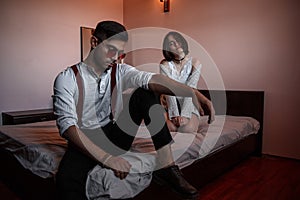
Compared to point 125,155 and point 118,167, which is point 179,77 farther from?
point 118,167

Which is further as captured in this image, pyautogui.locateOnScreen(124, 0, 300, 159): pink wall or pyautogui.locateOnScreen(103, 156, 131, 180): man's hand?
pyautogui.locateOnScreen(124, 0, 300, 159): pink wall

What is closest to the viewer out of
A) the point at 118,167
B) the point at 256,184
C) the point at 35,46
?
the point at 118,167

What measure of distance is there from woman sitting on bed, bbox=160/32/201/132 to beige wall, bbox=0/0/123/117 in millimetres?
1686

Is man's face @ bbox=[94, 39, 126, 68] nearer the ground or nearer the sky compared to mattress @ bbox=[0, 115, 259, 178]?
nearer the sky

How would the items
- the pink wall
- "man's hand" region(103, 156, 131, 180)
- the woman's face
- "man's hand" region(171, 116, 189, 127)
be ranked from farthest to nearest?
the pink wall, the woman's face, "man's hand" region(171, 116, 189, 127), "man's hand" region(103, 156, 131, 180)

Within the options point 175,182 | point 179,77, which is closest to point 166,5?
point 179,77

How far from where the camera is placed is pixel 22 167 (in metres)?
1.62

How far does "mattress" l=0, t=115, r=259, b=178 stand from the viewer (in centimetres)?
141

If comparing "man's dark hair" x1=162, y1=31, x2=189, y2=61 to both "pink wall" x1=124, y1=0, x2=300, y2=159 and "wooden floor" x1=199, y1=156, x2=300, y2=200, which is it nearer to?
"pink wall" x1=124, y1=0, x2=300, y2=159

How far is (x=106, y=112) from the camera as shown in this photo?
147 cm

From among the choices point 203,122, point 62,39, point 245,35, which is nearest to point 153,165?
point 203,122

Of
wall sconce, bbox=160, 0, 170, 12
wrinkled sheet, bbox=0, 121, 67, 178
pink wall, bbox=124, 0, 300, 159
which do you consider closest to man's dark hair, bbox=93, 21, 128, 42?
wrinkled sheet, bbox=0, 121, 67, 178

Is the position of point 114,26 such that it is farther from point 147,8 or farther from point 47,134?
point 147,8

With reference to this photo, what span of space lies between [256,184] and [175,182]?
109 cm
